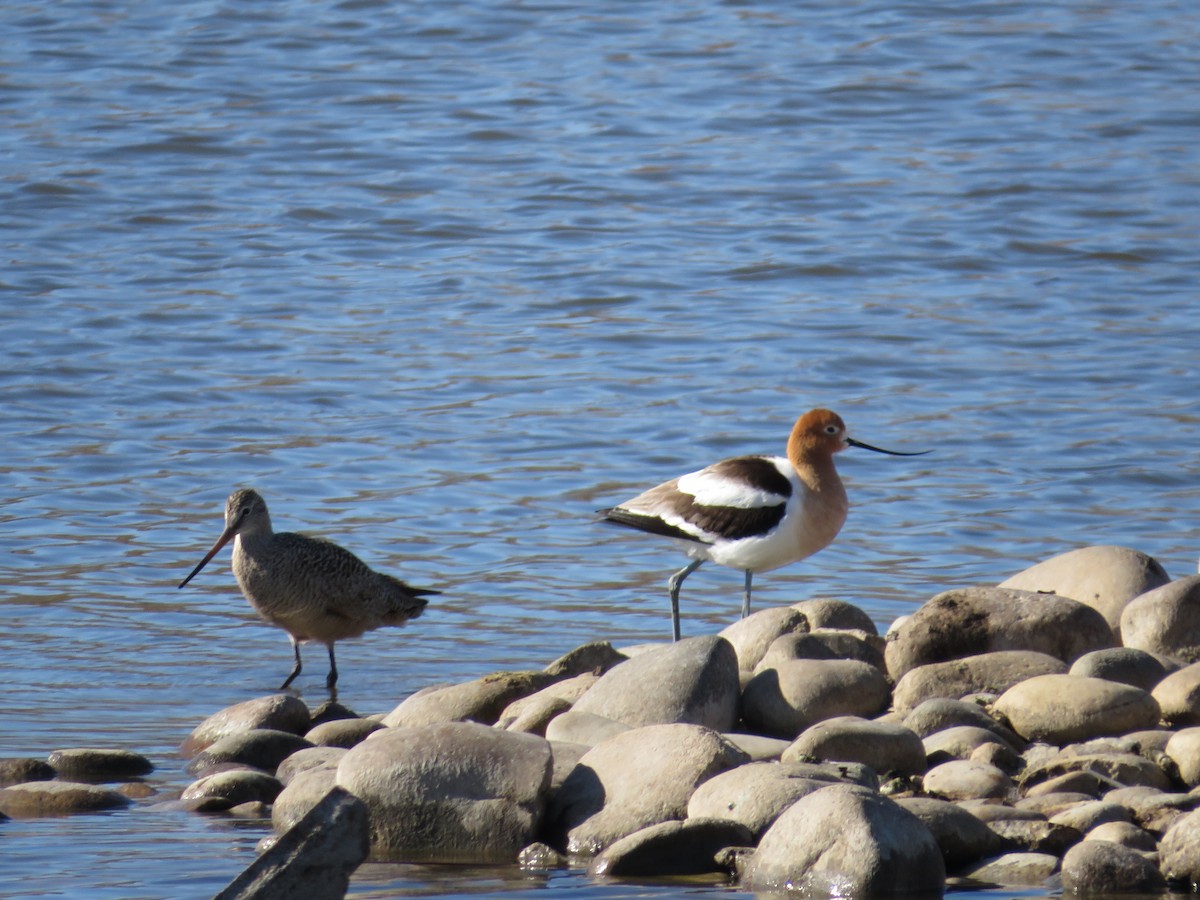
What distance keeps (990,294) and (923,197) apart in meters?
3.45

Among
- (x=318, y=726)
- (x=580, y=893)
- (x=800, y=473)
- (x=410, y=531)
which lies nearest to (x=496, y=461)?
(x=410, y=531)

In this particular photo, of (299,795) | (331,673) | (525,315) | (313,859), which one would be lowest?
(331,673)

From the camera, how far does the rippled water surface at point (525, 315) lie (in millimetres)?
10914

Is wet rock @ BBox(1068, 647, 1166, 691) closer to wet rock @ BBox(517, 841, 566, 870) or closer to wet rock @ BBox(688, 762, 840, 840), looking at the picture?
wet rock @ BBox(688, 762, 840, 840)

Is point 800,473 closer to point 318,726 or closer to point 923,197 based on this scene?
point 318,726

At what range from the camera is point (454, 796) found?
6742 millimetres

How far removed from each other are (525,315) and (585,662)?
9.03m

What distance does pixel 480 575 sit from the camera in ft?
38.0

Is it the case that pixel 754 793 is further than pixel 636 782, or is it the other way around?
pixel 636 782

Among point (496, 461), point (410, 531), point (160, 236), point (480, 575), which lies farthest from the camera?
point (160, 236)

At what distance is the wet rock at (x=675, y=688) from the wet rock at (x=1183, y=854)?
1990 mm

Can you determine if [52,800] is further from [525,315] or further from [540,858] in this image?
[525,315]

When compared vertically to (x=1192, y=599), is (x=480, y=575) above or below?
below

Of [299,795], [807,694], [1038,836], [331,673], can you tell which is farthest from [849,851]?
[331,673]
